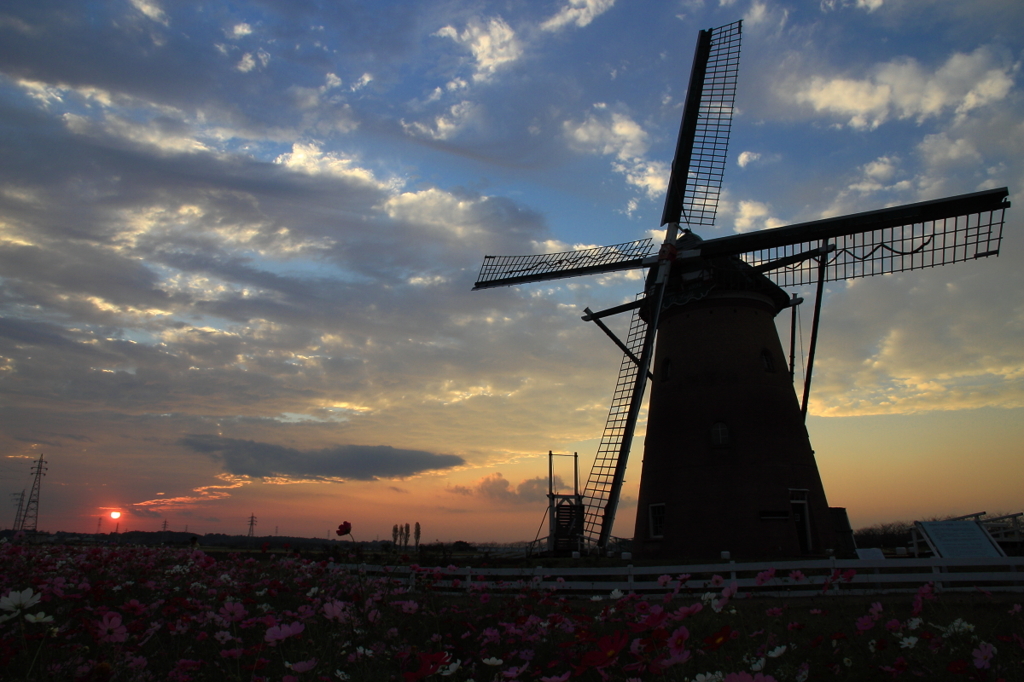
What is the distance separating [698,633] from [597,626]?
1134 millimetres

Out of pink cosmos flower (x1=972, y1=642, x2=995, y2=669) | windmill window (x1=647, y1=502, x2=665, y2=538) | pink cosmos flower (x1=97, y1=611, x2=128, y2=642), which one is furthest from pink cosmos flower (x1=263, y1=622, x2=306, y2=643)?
windmill window (x1=647, y1=502, x2=665, y2=538)

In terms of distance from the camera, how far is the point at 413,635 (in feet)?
22.6

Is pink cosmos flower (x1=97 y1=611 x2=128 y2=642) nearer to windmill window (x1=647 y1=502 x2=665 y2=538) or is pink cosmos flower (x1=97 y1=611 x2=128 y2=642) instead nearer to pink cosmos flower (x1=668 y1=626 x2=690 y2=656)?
pink cosmos flower (x1=668 y1=626 x2=690 y2=656)

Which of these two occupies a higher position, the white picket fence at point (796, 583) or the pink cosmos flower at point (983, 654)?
the pink cosmos flower at point (983, 654)

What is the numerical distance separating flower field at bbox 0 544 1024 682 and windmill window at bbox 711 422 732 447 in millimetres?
9093

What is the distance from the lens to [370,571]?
1432cm

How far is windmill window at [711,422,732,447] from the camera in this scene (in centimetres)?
1894

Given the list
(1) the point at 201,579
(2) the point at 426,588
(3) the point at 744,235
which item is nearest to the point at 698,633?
(2) the point at 426,588

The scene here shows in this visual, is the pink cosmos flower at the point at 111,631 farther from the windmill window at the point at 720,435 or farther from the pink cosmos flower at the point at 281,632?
the windmill window at the point at 720,435

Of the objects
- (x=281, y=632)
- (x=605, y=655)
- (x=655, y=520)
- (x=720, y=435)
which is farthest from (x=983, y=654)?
(x=655, y=520)

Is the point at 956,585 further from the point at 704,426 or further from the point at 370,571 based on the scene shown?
the point at 370,571

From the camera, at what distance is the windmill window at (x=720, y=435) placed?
1894 centimetres

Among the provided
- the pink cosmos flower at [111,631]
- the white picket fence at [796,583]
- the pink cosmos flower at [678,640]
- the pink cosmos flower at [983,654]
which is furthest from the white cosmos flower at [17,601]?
the white picket fence at [796,583]

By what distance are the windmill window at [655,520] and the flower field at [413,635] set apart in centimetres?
1004
